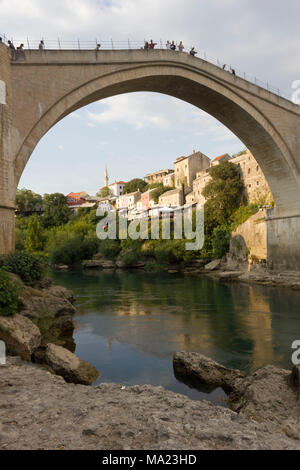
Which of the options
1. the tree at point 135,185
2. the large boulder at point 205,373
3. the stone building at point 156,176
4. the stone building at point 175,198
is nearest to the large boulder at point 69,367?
the large boulder at point 205,373

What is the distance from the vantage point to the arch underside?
11398mm

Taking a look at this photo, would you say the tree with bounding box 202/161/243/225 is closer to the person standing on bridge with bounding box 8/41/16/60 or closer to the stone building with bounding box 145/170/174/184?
the person standing on bridge with bounding box 8/41/16/60

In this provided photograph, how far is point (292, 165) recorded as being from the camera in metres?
15.9

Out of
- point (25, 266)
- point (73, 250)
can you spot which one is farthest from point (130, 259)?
point (25, 266)

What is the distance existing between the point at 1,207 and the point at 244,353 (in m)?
7.66

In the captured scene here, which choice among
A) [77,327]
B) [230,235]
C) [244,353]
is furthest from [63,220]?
[244,353]

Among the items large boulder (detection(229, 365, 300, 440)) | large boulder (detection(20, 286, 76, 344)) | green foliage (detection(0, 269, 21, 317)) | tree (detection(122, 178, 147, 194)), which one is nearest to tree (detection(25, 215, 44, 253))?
tree (detection(122, 178, 147, 194))

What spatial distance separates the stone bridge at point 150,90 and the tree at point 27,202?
44547mm

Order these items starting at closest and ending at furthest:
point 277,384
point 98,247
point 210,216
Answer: point 277,384, point 210,216, point 98,247

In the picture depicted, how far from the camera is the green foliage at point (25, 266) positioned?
347 inches

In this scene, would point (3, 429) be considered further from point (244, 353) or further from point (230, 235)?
point (230, 235)

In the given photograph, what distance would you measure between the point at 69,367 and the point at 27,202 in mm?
54690

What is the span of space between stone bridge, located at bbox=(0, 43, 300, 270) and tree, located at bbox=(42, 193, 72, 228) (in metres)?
35.0

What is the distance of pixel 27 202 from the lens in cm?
5559
